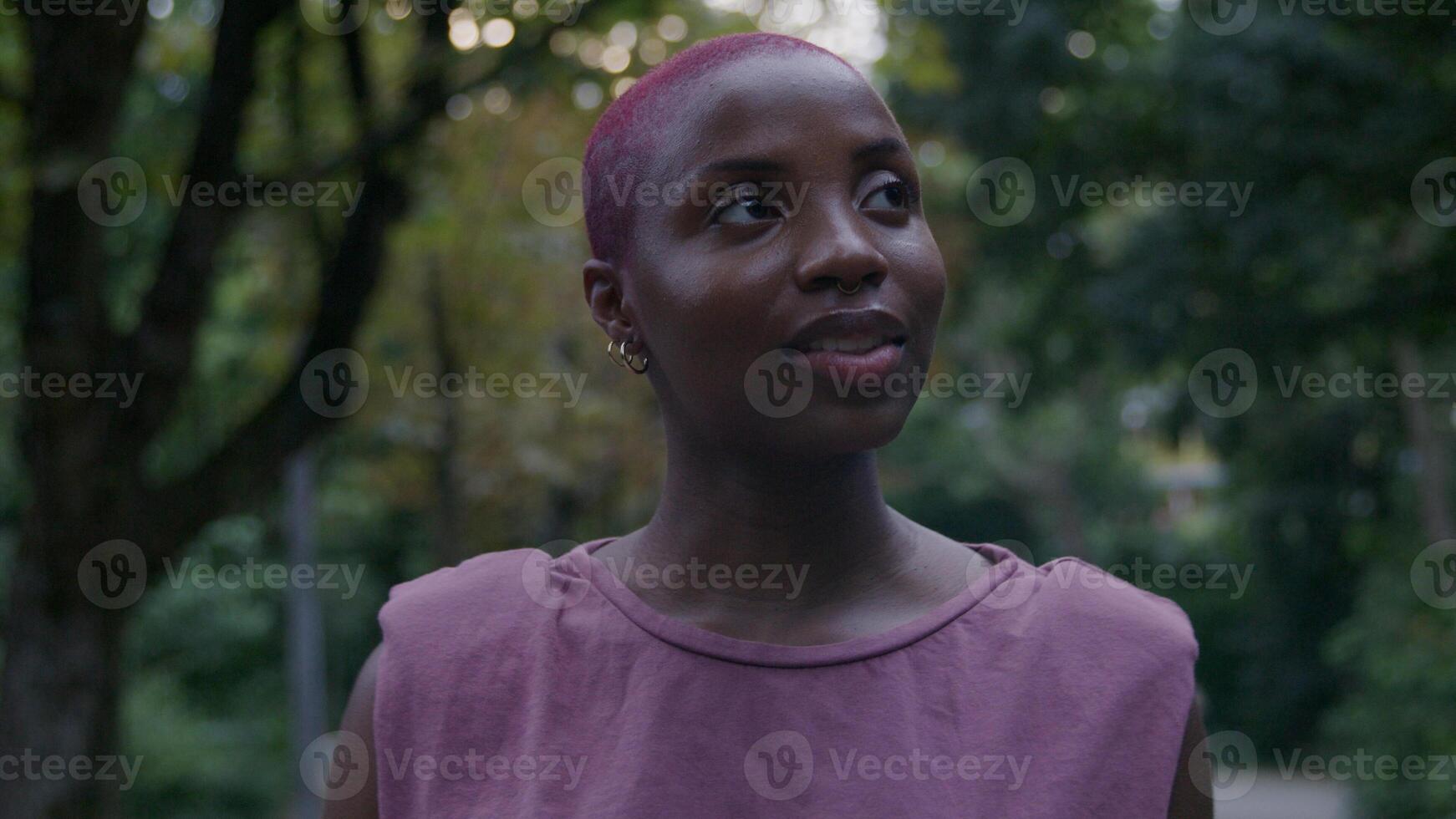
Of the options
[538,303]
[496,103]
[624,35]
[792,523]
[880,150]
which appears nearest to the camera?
[880,150]

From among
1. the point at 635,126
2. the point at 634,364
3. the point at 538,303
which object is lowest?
the point at 538,303

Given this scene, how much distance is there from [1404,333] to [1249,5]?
2.87 m

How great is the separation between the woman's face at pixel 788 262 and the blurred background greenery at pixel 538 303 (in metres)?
3.91

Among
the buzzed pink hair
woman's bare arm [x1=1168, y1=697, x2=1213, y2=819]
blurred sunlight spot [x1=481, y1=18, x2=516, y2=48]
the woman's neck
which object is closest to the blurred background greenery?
blurred sunlight spot [x1=481, y1=18, x2=516, y2=48]

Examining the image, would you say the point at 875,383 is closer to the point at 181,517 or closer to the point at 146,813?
the point at 181,517

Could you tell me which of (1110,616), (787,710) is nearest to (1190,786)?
(1110,616)

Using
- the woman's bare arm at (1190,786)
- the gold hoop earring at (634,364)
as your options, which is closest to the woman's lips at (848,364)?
the gold hoop earring at (634,364)

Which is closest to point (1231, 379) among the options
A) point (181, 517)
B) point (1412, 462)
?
point (1412, 462)

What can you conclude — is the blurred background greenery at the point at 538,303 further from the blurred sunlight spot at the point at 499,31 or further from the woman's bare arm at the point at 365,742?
the woman's bare arm at the point at 365,742

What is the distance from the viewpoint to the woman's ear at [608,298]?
2.01 m

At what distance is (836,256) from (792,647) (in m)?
0.49

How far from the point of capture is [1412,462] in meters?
18.1

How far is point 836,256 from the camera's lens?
1.77 m

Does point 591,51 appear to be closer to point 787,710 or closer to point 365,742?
point 365,742
